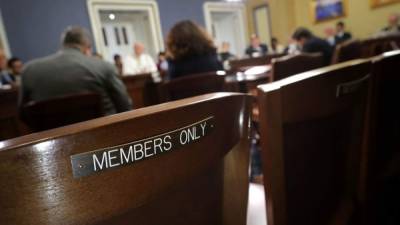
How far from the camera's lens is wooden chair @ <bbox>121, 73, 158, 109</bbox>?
144 inches

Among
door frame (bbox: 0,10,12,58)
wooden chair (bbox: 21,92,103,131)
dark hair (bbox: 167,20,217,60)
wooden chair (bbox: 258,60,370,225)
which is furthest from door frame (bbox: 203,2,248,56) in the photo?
wooden chair (bbox: 258,60,370,225)

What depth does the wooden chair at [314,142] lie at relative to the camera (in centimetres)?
45

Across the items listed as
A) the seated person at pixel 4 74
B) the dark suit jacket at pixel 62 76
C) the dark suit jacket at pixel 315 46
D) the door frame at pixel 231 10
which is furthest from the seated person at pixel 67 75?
the door frame at pixel 231 10

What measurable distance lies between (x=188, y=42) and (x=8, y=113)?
1.71m

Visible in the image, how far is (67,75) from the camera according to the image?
1.93m

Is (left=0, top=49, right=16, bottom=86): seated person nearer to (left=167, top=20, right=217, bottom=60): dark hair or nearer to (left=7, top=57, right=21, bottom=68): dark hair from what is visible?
(left=7, top=57, right=21, bottom=68): dark hair

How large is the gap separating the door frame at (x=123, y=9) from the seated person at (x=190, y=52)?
3658 mm

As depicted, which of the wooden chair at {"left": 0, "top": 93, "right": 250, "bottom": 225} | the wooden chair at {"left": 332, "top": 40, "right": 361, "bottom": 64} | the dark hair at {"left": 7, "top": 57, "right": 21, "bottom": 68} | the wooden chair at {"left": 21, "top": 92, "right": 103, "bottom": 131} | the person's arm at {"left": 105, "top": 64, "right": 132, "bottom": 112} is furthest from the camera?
the dark hair at {"left": 7, "top": 57, "right": 21, "bottom": 68}

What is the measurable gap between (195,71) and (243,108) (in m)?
1.85

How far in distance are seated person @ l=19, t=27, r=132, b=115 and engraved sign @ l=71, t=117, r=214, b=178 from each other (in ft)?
5.25

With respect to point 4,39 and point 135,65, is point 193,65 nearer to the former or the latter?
point 4,39

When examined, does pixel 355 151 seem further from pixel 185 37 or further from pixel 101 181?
pixel 185 37

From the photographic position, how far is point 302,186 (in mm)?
555

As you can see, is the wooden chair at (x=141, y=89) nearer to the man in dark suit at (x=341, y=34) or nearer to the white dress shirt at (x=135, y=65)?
the white dress shirt at (x=135, y=65)
